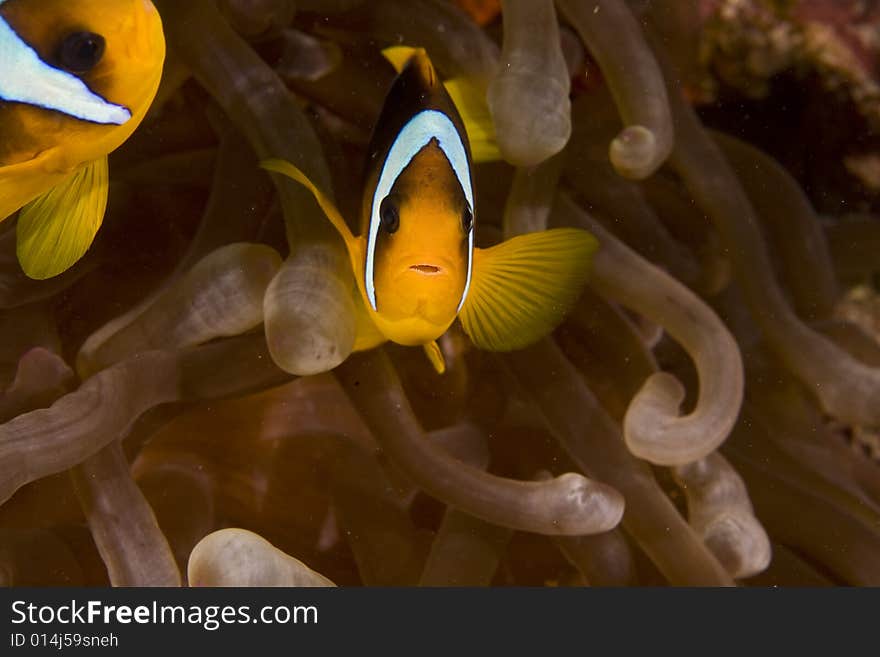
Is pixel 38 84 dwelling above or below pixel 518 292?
above

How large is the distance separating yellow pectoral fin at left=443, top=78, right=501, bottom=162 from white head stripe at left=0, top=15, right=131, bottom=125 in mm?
385

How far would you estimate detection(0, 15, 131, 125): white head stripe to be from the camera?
1.96 feet

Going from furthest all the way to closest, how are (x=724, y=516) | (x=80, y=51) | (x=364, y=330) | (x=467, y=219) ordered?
(x=724, y=516)
(x=364, y=330)
(x=467, y=219)
(x=80, y=51)

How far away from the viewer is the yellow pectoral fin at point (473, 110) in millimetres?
921

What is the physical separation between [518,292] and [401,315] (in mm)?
151

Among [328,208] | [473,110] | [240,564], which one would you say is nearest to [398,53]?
[473,110]

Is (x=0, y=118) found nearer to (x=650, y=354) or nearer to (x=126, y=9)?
(x=126, y=9)

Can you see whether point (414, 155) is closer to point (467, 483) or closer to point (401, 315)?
point (401, 315)

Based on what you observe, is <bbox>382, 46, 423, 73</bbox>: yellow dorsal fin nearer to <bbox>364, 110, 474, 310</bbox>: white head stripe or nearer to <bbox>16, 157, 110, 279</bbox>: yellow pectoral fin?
<bbox>364, 110, 474, 310</bbox>: white head stripe

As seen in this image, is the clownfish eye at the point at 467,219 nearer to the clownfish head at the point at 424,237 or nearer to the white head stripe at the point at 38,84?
the clownfish head at the point at 424,237

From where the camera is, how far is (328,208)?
0.75 m

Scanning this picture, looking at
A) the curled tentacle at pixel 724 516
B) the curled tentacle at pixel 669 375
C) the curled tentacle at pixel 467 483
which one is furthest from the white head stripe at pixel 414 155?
the curled tentacle at pixel 724 516

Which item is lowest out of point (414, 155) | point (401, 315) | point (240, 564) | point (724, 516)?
point (724, 516)

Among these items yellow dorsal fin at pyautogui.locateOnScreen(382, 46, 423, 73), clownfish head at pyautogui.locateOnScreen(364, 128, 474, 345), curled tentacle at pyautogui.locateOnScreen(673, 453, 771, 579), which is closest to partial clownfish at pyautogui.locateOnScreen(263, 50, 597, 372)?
clownfish head at pyautogui.locateOnScreen(364, 128, 474, 345)
